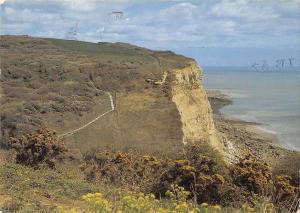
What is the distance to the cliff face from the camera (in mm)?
29562

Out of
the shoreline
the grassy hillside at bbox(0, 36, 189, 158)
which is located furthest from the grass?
the shoreline

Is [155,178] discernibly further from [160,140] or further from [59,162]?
[160,140]

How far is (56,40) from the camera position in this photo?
44938 millimetres

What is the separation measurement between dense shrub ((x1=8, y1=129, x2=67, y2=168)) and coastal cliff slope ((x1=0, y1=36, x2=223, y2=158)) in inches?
239

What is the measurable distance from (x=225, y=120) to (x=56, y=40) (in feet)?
69.5

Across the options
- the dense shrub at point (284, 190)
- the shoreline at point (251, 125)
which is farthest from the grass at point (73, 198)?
the shoreline at point (251, 125)

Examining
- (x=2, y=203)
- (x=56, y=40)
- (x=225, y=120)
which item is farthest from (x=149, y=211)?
(x=225, y=120)

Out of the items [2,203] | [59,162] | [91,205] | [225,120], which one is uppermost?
[91,205]

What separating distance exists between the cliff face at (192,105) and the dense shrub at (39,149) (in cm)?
1376

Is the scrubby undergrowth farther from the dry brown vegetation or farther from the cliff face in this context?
the cliff face

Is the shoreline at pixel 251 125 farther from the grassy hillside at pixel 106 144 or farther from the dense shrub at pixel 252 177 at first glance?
the dense shrub at pixel 252 177

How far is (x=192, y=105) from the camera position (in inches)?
1244

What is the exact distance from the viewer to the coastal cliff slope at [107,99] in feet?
79.1

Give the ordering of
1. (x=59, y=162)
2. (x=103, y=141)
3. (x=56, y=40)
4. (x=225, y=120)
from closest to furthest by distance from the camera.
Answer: (x=59, y=162)
(x=103, y=141)
(x=56, y=40)
(x=225, y=120)
